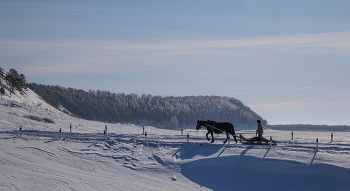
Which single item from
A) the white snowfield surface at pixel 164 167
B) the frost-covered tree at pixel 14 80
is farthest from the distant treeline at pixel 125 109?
the white snowfield surface at pixel 164 167

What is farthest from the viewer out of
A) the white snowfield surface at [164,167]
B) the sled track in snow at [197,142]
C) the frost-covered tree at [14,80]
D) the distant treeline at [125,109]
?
the distant treeline at [125,109]

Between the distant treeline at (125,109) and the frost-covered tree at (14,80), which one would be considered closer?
the frost-covered tree at (14,80)

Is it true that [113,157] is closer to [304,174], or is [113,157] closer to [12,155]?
[12,155]

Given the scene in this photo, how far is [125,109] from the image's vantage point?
155750 millimetres

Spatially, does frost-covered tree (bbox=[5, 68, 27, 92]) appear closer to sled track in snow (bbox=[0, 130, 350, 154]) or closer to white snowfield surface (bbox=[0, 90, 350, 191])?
sled track in snow (bbox=[0, 130, 350, 154])

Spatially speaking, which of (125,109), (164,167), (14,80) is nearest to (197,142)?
(164,167)

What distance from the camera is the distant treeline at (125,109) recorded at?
5704 inches

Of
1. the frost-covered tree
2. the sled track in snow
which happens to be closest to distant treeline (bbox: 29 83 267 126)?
the frost-covered tree

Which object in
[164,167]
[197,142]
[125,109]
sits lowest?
[164,167]

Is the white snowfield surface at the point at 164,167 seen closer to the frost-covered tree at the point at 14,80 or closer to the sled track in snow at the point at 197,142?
the sled track in snow at the point at 197,142

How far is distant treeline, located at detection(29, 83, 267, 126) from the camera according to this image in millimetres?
144875

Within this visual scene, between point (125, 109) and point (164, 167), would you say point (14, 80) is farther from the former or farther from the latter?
point (125, 109)

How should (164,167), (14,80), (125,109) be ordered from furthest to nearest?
(125,109) → (14,80) → (164,167)

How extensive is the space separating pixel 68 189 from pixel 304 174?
41.6 feet
